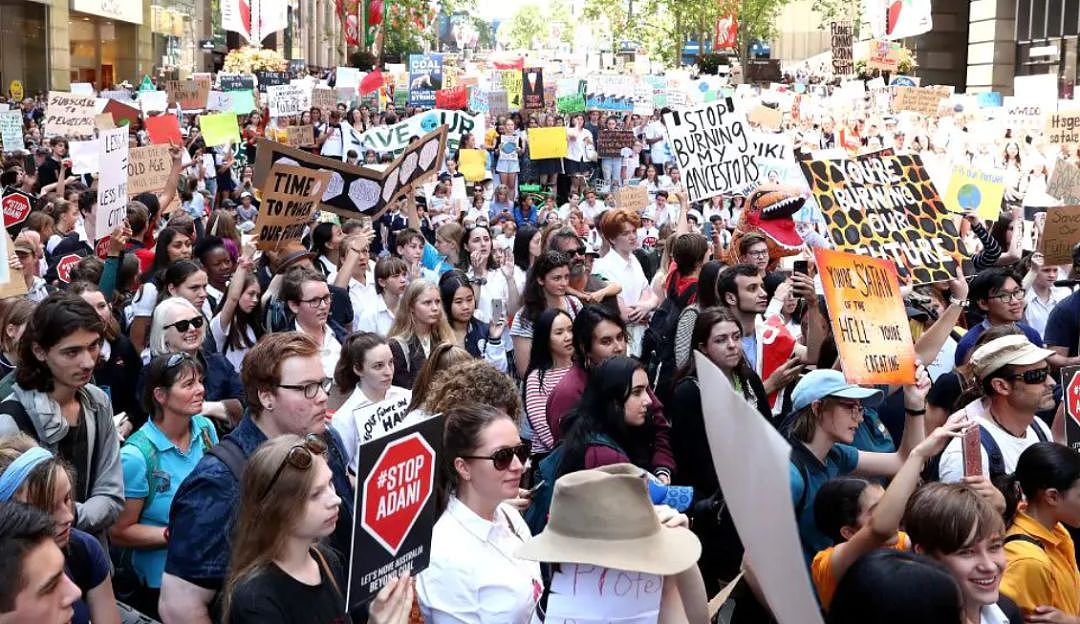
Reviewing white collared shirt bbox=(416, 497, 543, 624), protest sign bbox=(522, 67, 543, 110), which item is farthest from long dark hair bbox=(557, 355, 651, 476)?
protest sign bbox=(522, 67, 543, 110)

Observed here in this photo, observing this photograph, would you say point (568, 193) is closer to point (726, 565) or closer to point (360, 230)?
point (360, 230)

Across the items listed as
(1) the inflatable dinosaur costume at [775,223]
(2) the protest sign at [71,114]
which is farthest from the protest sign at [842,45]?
(1) the inflatable dinosaur costume at [775,223]

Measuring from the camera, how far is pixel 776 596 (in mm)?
2633

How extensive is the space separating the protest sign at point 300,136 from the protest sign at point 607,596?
50.5 ft

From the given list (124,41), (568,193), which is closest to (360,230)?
(568,193)

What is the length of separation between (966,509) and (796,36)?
96.9 meters

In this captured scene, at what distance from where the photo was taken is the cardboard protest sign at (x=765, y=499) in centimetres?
251

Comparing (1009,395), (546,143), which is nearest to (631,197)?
(546,143)

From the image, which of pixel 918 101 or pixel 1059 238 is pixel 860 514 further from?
pixel 918 101

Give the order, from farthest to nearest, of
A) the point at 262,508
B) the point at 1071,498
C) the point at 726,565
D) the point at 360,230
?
1. the point at 360,230
2. the point at 726,565
3. the point at 1071,498
4. the point at 262,508

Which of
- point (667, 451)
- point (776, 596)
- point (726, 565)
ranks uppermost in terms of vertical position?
point (776, 596)

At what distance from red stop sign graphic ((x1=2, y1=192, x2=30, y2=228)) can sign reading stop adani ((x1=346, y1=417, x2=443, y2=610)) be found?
8.19 m

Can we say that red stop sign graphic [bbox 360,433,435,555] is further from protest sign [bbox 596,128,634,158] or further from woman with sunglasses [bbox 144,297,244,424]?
protest sign [bbox 596,128,634,158]

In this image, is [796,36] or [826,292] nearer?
[826,292]
